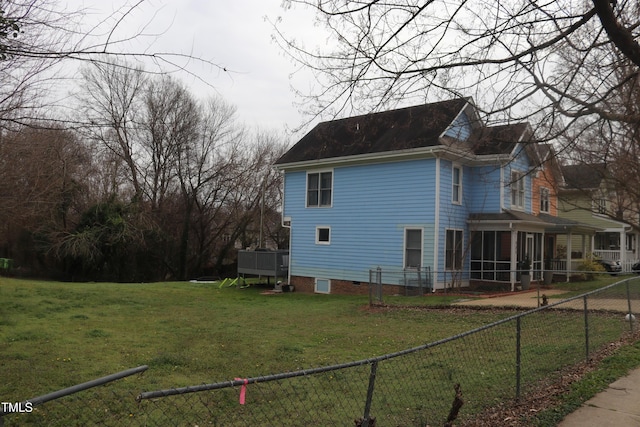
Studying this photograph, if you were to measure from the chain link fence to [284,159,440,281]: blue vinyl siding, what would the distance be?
11.1 m

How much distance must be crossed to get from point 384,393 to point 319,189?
58.8ft

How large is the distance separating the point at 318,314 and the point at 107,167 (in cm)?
2500

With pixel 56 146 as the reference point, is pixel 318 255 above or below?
below

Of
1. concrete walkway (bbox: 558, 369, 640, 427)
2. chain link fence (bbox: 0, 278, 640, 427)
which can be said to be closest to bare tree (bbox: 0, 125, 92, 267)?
chain link fence (bbox: 0, 278, 640, 427)

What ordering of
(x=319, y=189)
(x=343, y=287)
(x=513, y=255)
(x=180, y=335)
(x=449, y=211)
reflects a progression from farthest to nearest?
1. (x=319, y=189)
2. (x=343, y=287)
3. (x=513, y=255)
4. (x=449, y=211)
5. (x=180, y=335)

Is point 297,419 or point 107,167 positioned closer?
point 297,419

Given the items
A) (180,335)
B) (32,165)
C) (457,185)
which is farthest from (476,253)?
(32,165)

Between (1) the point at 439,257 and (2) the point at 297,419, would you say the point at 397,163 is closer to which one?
(1) the point at 439,257

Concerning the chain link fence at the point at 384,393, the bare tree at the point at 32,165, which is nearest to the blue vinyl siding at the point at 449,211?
the chain link fence at the point at 384,393

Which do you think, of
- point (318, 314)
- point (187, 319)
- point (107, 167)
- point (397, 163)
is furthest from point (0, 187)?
point (107, 167)

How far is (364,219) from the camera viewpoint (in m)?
22.1

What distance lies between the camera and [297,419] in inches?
226

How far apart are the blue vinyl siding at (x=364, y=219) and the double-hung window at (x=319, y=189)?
0.30 meters

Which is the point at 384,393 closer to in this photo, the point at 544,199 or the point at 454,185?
the point at 454,185
